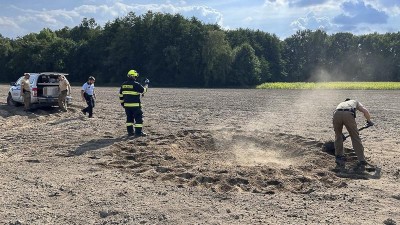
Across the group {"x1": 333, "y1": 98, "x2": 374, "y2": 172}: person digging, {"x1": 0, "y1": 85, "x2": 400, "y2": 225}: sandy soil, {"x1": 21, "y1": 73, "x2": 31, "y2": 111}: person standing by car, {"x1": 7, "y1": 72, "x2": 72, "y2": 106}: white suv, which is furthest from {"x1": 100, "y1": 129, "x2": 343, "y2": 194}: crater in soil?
{"x1": 21, "y1": 73, "x2": 31, "y2": 111}: person standing by car

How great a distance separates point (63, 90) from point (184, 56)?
54040 millimetres

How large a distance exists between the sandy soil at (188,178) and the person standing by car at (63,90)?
4.20m

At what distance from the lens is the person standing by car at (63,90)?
18.4 meters

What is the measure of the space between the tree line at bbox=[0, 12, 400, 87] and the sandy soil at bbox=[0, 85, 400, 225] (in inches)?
2251

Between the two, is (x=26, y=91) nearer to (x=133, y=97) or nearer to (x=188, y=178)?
(x=133, y=97)

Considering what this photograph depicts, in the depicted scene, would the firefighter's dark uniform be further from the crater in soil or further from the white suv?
the white suv

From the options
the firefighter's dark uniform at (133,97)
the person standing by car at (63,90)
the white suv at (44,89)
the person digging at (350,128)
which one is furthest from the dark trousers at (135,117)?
the white suv at (44,89)

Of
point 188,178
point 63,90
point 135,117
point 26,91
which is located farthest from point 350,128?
point 26,91

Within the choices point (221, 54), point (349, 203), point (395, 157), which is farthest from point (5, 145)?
point (221, 54)

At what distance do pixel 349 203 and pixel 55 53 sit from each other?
74.7 metres

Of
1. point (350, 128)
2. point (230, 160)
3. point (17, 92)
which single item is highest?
point (17, 92)

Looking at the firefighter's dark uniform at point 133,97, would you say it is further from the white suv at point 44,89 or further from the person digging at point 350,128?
the white suv at point 44,89

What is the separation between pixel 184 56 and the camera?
71750mm

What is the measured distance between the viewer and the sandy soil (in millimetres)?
6160
